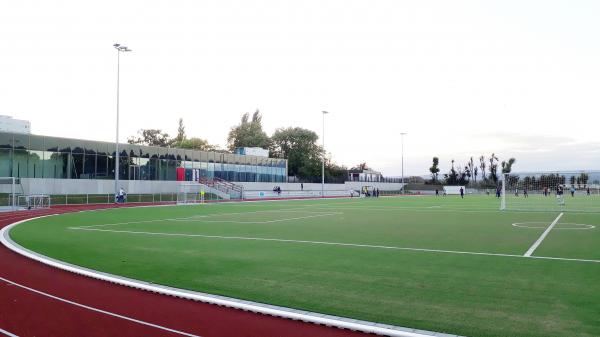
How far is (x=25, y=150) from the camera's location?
4662 centimetres

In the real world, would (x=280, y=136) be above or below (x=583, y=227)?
above

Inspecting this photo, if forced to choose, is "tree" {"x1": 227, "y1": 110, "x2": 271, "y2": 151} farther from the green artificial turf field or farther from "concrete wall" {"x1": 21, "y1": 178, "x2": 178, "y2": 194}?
the green artificial turf field

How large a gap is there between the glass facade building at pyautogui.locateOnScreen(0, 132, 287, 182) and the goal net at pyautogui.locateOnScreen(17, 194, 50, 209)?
6.25 m

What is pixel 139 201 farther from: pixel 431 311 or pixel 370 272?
pixel 431 311

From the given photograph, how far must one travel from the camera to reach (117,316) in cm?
750

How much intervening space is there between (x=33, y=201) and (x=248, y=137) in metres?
64.7

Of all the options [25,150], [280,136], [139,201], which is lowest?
[139,201]

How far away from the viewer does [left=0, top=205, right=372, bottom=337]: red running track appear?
266 inches

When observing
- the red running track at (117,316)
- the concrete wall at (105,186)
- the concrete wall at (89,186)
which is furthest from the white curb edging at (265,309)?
the concrete wall at (105,186)

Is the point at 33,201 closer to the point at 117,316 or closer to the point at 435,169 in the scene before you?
the point at 117,316

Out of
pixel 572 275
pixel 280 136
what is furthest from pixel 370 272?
pixel 280 136

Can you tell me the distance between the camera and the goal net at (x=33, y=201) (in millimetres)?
38500

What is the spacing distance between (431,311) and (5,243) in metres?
14.7

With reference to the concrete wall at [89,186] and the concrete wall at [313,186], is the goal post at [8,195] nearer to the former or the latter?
the concrete wall at [89,186]
